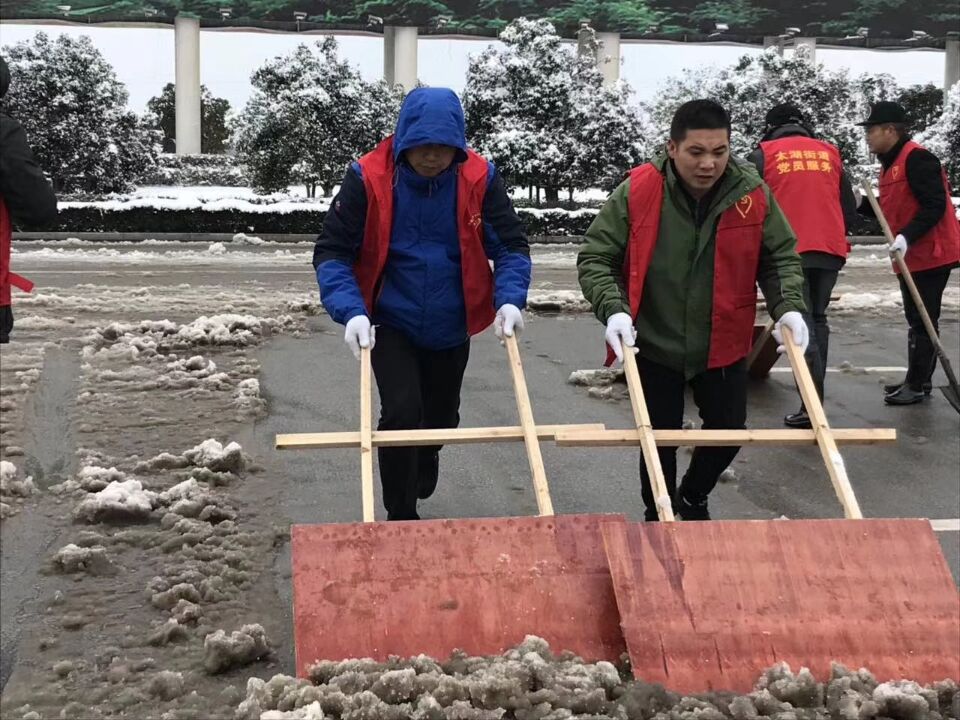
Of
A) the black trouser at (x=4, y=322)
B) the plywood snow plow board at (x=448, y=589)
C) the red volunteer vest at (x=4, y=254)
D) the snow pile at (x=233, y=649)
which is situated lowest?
the snow pile at (x=233, y=649)

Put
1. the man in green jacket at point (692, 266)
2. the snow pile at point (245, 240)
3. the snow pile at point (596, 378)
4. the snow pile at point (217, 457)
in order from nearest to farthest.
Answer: the man in green jacket at point (692, 266) < the snow pile at point (217, 457) < the snow pile at point (596, 378) < the snow pile at point (245, 240)

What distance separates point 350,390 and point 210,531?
124 inches

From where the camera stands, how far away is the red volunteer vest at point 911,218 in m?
6.84

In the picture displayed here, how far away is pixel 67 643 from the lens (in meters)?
3.46

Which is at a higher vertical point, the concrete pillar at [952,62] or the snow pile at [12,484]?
the concrete pillar at [952,62]

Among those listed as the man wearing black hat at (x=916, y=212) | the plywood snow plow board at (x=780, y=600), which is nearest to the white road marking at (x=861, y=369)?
the man wearing black hat at (x=916, y=212)

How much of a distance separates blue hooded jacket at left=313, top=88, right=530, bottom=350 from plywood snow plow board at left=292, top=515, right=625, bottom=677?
1048mm

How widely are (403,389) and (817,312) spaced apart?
320cm

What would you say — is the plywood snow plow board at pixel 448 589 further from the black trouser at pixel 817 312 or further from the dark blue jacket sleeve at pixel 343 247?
the black trouser at pixel 817 312

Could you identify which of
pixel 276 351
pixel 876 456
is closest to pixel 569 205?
pixel 276 351

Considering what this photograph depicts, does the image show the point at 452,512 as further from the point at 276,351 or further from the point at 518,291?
the point at 276,351

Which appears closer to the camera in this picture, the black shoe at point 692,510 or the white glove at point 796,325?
the white glove at point 796,325

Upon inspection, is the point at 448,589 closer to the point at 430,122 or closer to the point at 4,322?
the point at 430,122

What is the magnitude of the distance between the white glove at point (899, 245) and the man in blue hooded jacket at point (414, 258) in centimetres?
342
